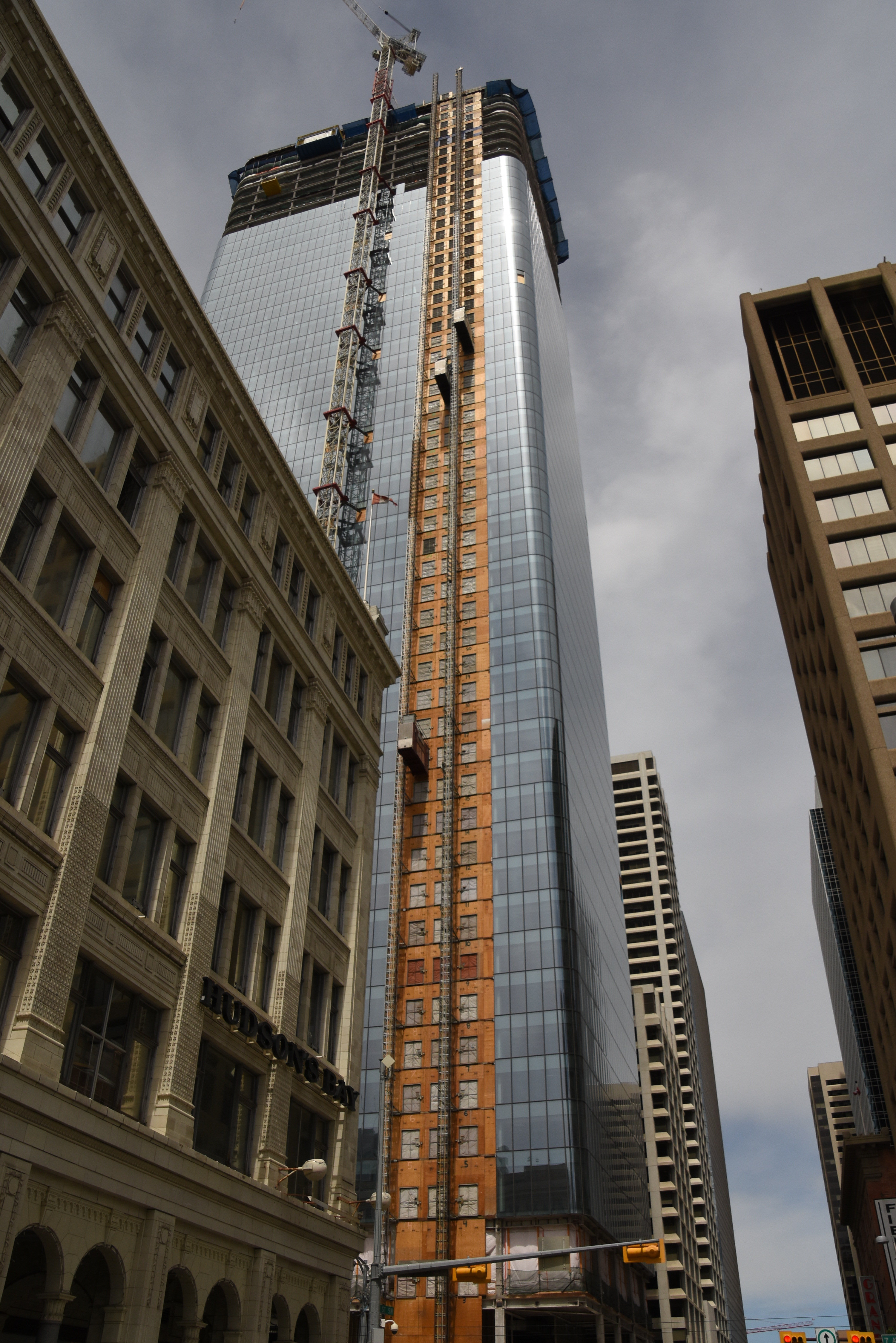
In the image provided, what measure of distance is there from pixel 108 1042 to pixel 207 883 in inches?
207

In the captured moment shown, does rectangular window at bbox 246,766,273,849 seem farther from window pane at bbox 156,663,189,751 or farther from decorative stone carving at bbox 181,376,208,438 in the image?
decorative stone carving at bbox 181,376,208,438

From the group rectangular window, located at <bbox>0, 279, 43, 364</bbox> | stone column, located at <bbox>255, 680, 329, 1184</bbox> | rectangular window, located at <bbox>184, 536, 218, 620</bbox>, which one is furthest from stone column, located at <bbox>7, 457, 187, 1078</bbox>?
stone column, located at <bbox>255, 680, 329, 1184</bbox>

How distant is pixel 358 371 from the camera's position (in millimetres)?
121875

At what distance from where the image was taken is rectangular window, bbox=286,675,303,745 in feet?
115

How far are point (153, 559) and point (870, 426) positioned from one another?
51.3 m

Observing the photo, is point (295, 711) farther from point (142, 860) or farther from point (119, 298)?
point (119, 298)

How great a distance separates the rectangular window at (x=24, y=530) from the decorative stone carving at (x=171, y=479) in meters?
5.14

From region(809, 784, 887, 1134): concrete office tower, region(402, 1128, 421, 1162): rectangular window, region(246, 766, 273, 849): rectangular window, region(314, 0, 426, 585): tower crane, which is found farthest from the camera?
region(809, 784, 887, 1134): concrete office tower

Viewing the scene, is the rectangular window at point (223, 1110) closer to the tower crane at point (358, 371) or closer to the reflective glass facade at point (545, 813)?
the reflective glass facade at point (545, 813)

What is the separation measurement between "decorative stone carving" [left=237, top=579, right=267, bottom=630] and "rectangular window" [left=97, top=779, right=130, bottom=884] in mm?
8961

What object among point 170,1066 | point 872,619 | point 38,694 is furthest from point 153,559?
point 872,619

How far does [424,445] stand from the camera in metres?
115

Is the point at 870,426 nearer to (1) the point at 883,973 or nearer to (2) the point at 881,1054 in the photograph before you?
(1) the point at 883,973

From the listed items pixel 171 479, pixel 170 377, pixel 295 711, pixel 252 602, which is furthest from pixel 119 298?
pixel 295 711
